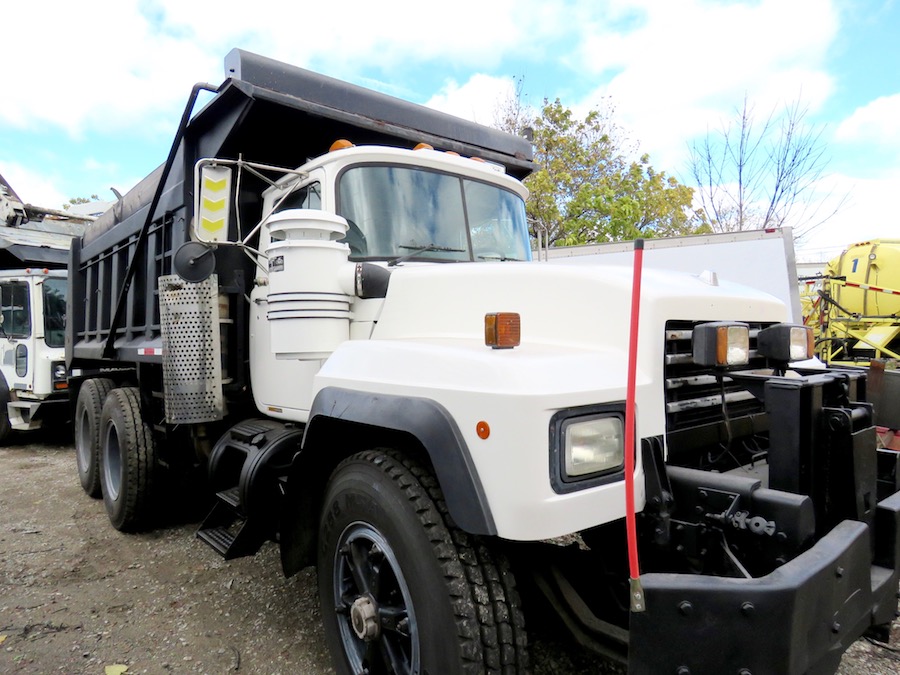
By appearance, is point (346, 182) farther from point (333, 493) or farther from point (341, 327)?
point (333, 493)

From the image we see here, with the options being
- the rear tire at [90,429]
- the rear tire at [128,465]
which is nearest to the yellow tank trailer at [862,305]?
the rear tire at [128,465]

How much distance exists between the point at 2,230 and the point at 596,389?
11.1 metres

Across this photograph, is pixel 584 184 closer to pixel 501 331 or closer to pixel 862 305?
pixel 862 305

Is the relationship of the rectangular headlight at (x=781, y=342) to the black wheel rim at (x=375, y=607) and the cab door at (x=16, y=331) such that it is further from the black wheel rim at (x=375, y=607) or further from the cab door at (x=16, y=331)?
the cab door at (x=16, y=331)

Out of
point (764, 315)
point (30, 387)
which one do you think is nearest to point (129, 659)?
point (764, 315)

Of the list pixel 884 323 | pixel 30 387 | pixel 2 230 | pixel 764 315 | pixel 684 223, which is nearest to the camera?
pixel 764 315

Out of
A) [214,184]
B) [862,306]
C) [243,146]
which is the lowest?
[862,306]

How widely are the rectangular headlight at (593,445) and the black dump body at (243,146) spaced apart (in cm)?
250

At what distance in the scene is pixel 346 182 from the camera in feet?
10.4

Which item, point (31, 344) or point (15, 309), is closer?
point (31, 344)

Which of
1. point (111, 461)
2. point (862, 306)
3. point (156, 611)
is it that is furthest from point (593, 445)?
point (862, 306)

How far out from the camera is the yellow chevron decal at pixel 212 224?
3284 mm

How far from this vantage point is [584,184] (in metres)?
16.6

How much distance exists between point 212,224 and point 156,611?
2.21 meters
